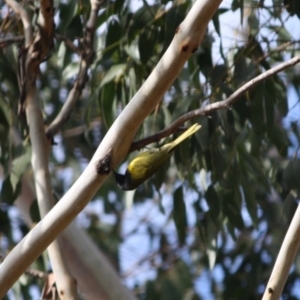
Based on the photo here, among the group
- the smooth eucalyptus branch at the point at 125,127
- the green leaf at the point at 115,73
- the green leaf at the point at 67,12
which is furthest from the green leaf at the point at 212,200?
the smooth eucalyptus branch at the point at 125,127

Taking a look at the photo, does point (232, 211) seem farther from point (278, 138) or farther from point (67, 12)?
point (67, 12)

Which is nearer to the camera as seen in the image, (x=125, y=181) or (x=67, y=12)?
(x=125, y=181)

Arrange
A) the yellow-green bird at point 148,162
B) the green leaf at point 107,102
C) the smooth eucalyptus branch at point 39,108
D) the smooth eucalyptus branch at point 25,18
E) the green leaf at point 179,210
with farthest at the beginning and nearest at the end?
the green leaf at point 179,210
the green leaf at point 107,102
the smooth eucalyptus branch at point 25,18
the smooth eucalyptus branch at point 39,108
the yellow-green bird at point 148,162

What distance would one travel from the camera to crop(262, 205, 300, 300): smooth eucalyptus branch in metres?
1.42

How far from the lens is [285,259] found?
1.43 meters

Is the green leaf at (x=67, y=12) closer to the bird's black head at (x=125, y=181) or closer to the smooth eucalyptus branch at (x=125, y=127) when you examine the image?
the bird's black head at (x=125, y=181)

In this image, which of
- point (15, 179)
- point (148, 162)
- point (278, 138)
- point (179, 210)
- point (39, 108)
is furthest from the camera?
point (278, 138)

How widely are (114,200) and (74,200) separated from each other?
11.2 feet

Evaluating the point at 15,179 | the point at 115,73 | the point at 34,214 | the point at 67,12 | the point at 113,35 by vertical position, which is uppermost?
the point at 67,12

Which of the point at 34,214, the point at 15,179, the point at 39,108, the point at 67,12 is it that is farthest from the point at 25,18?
the point at 34,214

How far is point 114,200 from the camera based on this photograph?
4.72 metres

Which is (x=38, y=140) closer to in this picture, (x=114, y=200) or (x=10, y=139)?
(x=10, y=139)

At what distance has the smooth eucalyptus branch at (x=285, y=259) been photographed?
1.42 m

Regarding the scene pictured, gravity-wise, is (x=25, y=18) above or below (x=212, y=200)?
above
